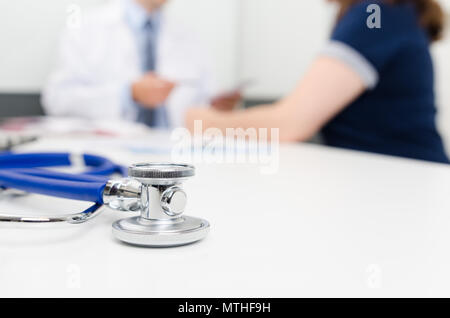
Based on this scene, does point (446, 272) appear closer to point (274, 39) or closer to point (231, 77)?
point (274, 39)

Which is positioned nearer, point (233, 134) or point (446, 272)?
point (446, 272)

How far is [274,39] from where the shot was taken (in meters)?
2.10

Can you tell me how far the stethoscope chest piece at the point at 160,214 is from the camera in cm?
20

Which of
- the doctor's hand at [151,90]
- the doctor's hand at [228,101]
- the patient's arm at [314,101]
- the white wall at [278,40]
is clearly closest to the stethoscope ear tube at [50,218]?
the patient's arm at [314,101]

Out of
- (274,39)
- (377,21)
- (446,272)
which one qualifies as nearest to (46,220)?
(446,272)

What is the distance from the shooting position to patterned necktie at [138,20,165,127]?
1776 mm

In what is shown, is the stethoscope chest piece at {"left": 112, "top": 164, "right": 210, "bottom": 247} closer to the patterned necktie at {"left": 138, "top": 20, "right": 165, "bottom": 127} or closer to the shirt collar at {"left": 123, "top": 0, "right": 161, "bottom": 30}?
the patterned necktie at {"left": 138, "top": 20, "right": 165, "bottom": 127}

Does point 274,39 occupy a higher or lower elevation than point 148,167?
higher

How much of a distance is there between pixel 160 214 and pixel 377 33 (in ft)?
2.04

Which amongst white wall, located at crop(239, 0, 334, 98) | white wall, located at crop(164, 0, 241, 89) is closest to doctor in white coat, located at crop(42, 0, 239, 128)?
white wall, located at crop(164, 0, 241, 89)

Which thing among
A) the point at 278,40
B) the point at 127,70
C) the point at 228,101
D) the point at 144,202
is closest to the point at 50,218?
the point at 144,202

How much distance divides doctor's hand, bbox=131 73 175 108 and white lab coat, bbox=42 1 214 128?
0.19 feet
